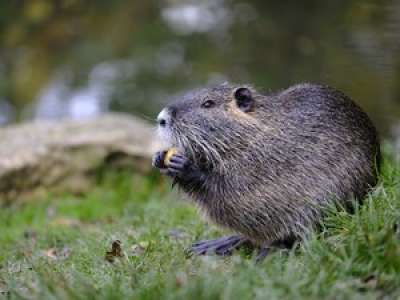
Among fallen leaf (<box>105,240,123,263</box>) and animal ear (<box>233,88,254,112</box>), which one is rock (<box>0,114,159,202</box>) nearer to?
animal ear (<box>233,88,254,112</box>)

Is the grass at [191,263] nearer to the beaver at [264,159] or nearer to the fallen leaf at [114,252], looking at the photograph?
the fallen leaf at [114,252]

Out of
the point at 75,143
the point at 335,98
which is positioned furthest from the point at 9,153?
the point at 335,98

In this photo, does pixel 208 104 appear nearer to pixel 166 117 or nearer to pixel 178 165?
pixel 166 117

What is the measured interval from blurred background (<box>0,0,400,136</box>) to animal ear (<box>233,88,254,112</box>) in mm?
5251

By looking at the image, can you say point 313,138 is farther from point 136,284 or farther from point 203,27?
point 203,27

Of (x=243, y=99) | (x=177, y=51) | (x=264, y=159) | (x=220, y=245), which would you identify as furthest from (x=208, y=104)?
(x=177, y=51)

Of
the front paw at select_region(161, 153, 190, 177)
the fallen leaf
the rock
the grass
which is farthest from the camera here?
the rock

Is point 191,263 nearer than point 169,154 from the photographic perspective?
Yes

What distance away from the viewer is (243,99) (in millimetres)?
4555

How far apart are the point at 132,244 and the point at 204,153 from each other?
818 millimetres

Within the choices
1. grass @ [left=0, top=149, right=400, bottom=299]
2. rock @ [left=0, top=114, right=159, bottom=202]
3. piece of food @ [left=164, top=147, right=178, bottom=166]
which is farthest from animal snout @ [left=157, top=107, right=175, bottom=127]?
rock @ [left=0, top=114, right=159, bottom=202]

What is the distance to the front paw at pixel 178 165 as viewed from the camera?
14.5 ft

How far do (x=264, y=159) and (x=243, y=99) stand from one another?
44cm

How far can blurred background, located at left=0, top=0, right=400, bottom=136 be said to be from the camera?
33.6 ft
